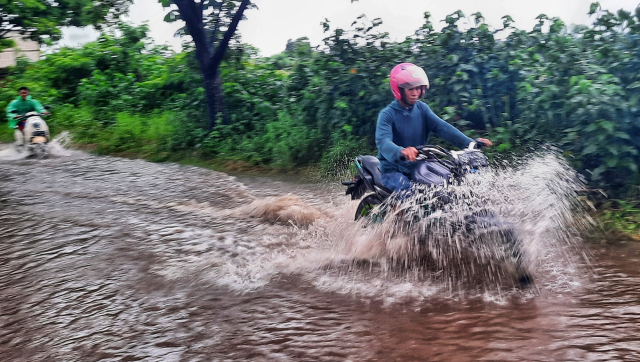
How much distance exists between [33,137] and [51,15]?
766cm

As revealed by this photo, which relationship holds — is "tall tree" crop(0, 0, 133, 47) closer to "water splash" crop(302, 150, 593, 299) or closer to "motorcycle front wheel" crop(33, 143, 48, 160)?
"motorcycle front wheel" crop(33, 143, 48, 160)

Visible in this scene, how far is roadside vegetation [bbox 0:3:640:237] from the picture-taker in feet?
22.4

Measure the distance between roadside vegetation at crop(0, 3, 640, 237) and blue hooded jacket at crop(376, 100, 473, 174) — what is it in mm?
1991

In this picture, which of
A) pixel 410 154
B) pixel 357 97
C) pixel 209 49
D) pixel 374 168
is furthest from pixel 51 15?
pixel 410 154

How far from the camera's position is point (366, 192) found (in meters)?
6.17

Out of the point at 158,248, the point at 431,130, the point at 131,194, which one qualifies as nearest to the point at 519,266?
the point at 431,130

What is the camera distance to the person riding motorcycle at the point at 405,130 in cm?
536

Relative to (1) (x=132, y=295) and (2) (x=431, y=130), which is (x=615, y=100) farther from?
(1) (x=132, y=295)

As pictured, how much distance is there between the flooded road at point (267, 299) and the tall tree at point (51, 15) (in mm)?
12074

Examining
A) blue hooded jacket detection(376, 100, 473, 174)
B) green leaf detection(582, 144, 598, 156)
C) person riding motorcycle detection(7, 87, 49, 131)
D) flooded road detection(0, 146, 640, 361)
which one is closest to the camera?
flooded road detection(0, 146, 640, 361)

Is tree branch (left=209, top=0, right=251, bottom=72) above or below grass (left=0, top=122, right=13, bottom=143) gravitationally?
above

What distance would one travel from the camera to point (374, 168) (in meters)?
6.10

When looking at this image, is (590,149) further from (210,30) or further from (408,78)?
(210,30)

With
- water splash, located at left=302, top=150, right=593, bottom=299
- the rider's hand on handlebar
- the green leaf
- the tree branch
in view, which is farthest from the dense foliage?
the rider's hand on handlebar
